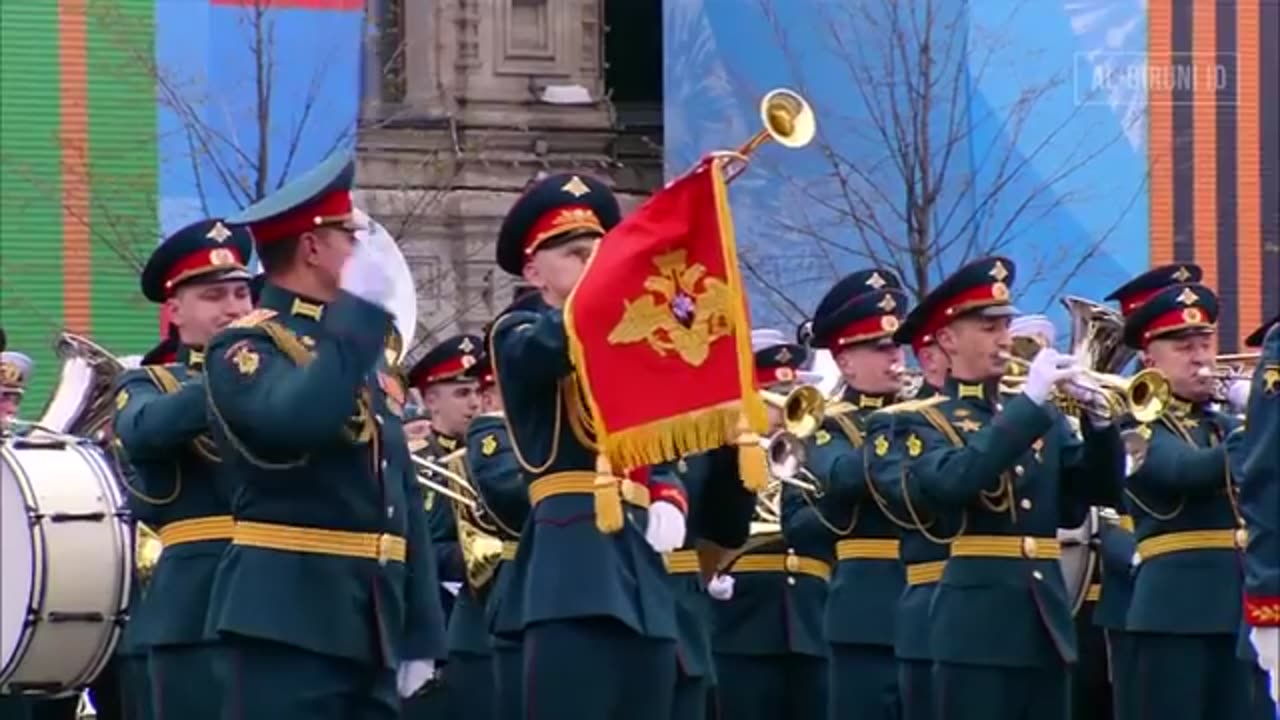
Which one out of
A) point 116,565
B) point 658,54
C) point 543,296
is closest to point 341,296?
point 543,296

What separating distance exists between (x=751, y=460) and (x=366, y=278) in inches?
59.9

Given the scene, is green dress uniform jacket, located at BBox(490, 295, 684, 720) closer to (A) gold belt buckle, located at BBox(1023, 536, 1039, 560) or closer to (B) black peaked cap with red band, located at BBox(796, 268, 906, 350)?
(A) gold belt buckle, located at BBox(1023, 536, 1039, 560)

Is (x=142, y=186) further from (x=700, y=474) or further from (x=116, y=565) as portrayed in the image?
(x=700, y=474)

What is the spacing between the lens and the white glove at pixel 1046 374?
11836 mm

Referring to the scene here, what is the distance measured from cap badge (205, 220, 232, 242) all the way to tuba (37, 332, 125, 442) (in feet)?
7.88

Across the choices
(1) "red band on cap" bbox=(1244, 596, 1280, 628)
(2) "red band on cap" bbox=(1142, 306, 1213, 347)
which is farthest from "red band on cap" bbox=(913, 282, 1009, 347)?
(1) "red band on cap" bbox=(1244, 596, 1280, 628)

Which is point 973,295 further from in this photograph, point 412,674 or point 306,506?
point 306,506

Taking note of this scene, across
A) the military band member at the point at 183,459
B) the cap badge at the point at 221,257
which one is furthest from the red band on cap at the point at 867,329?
the cap badge at the point at 221,257

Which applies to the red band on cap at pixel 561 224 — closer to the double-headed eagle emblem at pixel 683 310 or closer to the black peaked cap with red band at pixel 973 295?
the double-headed eagle emblem at pixel 683 310

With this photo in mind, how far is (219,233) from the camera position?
40.4ft

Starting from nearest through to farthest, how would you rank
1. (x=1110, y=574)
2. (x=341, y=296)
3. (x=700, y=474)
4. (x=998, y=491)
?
(x=341, y=296), (x=700, y=474), (x=998, y=491), (x=1110, y=574)

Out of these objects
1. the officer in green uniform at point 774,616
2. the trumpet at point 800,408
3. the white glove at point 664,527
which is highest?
the trumpet at point 800,408

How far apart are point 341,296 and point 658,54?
19985mm

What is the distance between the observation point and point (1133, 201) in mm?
24188
